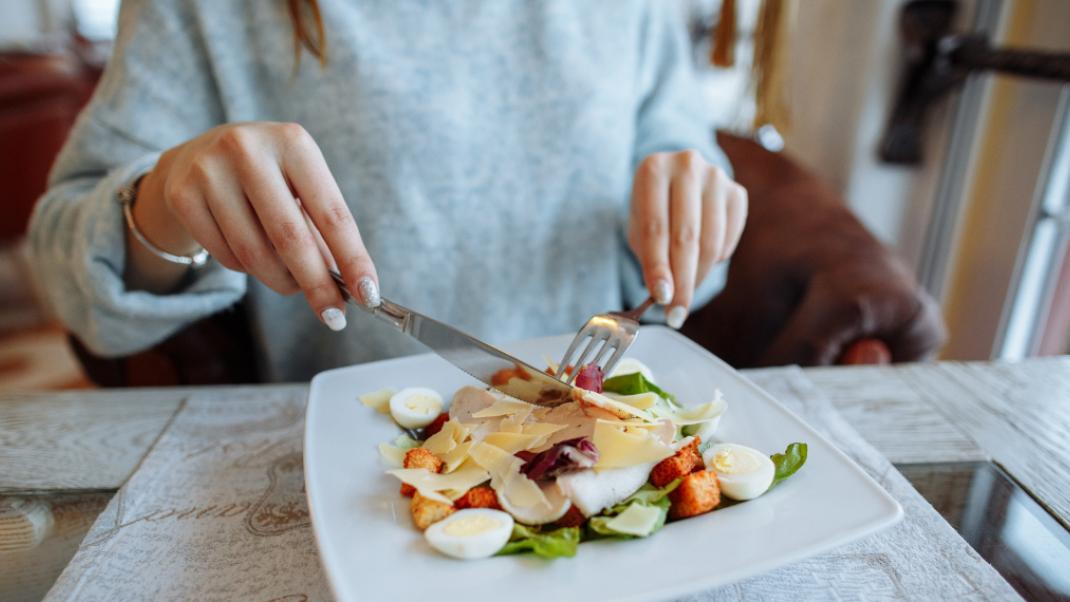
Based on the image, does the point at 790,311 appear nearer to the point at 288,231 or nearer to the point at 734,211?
the point at 734,211

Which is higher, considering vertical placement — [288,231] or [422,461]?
[288,231]

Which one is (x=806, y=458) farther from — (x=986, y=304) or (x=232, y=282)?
(x=986, y=304)

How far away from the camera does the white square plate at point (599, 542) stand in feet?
1.43

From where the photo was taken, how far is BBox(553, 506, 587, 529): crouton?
1.64 ft

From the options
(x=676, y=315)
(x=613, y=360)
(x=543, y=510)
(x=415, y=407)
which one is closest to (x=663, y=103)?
(x=676, y=315)

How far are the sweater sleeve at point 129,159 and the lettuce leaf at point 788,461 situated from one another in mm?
639

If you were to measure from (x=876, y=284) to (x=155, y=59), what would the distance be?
998mm

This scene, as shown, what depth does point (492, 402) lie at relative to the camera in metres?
0.62

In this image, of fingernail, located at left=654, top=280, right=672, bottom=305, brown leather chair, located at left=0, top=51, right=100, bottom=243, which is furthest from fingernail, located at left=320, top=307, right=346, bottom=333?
brown leather chair, located at left=0, top=51, right=100, bottom=243

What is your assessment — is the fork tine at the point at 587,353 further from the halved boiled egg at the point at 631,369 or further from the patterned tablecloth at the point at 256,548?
the patterned tablecloth at the point at 256,548

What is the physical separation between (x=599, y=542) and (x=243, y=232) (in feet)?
1.27

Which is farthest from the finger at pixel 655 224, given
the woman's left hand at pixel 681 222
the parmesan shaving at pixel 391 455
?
the parmesan shaving at pixel 391 455

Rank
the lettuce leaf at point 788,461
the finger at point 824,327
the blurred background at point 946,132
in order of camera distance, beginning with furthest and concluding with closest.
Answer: the blurred background at point 946,132, the finger at point 824,327, the lettuce leaf at point 788,461

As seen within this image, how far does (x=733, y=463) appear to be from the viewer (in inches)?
21.1
